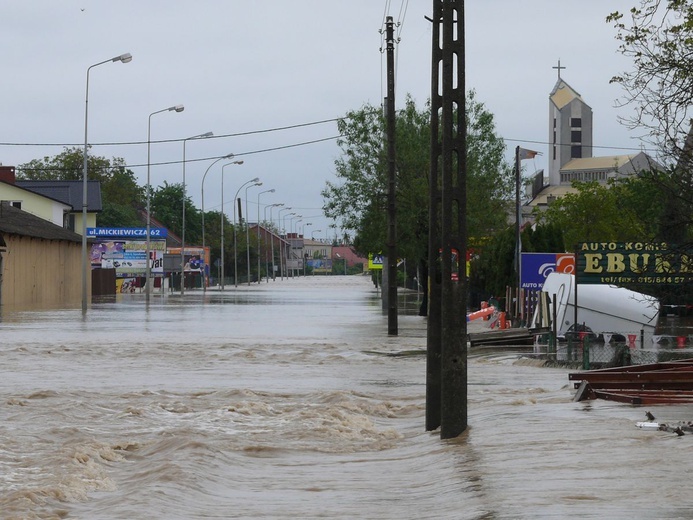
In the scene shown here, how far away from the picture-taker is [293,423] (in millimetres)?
17516

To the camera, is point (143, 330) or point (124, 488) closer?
point (124, 488)

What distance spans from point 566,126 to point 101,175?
73403mm

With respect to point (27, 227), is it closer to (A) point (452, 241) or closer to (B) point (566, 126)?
(A) point (452, 241)

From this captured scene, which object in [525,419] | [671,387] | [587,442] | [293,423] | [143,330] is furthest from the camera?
[143,330]

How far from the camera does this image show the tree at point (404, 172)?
176 ft

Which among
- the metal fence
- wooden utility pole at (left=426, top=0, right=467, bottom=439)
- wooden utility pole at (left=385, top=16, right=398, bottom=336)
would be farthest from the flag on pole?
wooden utility pole at (left=426, top=0, right=467, bottom=439)

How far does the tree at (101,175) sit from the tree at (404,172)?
7347cm

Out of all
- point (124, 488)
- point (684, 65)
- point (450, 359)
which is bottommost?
point (124, 488)

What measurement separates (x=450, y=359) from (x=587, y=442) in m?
1.77

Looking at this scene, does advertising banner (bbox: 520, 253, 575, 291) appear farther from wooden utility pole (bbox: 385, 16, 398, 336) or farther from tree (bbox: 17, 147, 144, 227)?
tree (bbox: 17, 147, 144, 227)

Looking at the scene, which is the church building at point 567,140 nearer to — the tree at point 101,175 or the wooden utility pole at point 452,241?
the tree at point 101,175

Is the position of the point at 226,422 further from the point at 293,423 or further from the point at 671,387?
the point at 671,387

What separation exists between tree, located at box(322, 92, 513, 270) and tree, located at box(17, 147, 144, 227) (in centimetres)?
7347

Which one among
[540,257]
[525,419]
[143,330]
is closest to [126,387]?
[525,419]
